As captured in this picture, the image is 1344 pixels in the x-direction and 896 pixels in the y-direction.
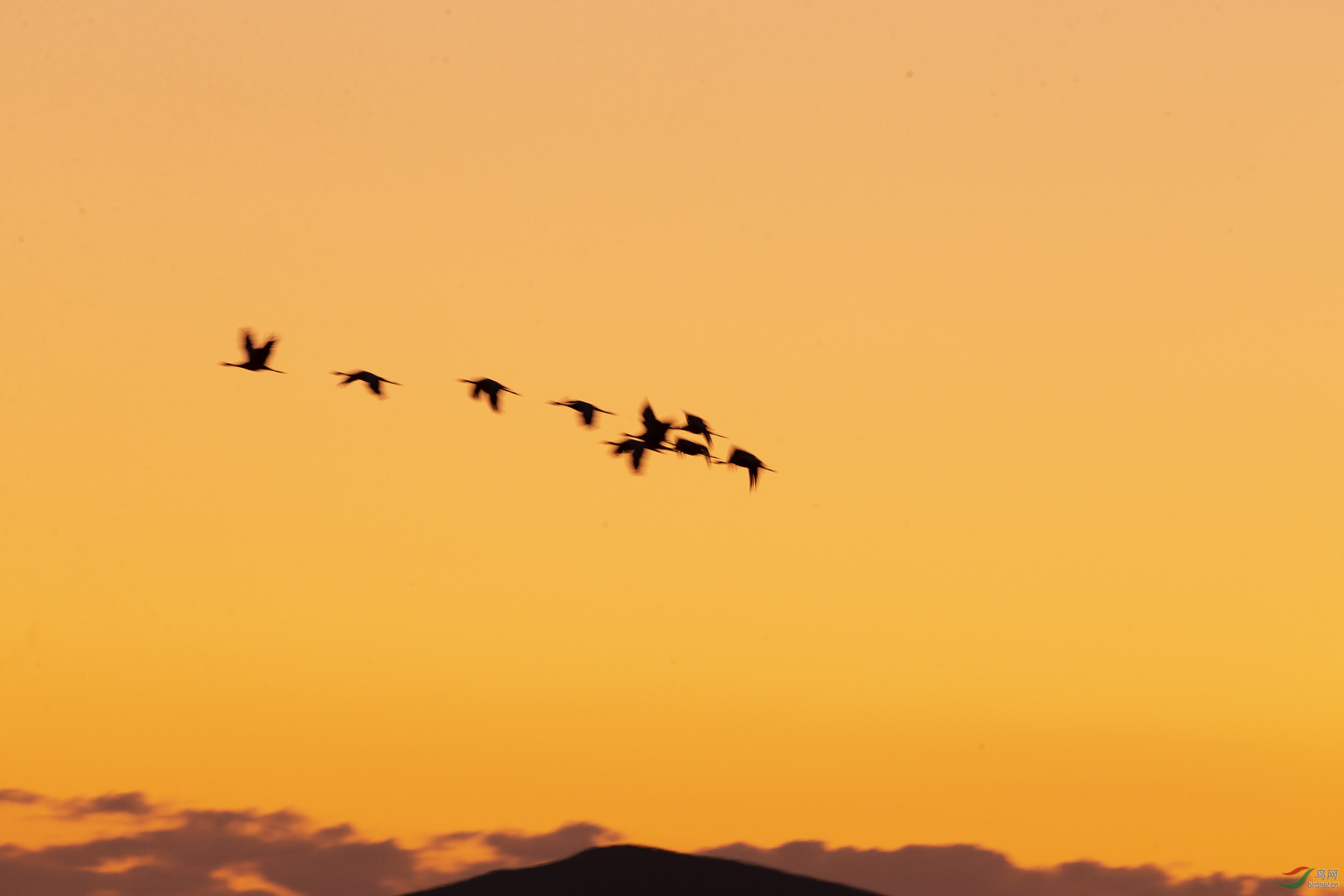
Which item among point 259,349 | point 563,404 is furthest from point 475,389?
point 259,349

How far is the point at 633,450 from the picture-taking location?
4509 cm

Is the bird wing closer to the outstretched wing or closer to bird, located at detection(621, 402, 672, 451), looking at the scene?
the outstretched wing

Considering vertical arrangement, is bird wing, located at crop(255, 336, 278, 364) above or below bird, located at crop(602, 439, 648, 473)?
above

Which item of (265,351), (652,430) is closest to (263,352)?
(265,351)

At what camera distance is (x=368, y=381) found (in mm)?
51750

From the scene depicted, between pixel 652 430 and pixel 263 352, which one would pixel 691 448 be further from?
pixel 263 352

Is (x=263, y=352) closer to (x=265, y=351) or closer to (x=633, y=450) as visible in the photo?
(x=265, y=351)

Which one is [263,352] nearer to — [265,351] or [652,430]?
[265,351]

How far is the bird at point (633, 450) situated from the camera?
44531mm

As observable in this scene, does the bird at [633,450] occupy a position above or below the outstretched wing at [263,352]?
below

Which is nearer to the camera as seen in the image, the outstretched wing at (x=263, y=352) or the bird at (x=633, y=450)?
the bird at (x=633, y=450)

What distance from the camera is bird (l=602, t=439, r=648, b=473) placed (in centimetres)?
4453

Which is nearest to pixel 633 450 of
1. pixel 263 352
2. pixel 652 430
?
pixel 652 430

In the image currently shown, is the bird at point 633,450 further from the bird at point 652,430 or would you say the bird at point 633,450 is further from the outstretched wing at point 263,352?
the outstretched wing at point 263,352
